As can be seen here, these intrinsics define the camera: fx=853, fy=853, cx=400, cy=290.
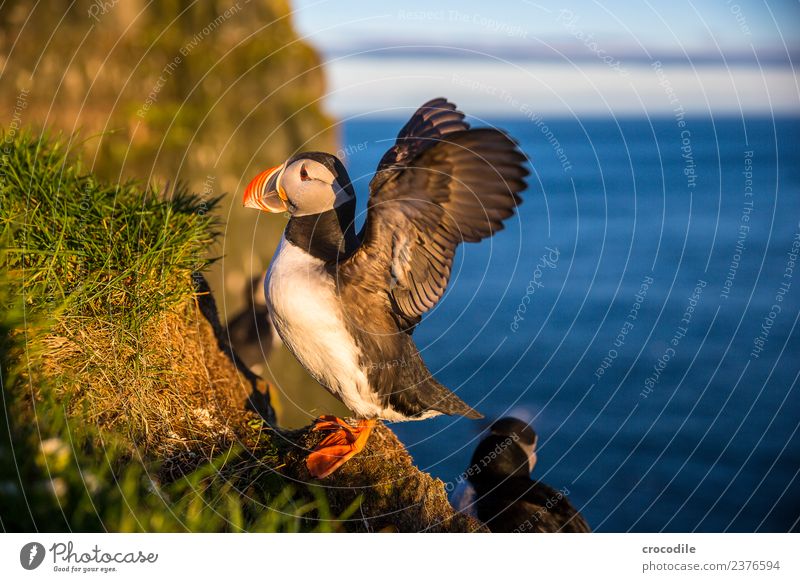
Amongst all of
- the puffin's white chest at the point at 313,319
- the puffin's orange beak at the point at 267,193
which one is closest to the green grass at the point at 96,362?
the puffin's white chest at the point at 313,319

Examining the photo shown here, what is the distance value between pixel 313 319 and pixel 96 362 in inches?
39.1

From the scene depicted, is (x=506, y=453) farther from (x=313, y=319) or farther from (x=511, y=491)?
(x=313, y=319)

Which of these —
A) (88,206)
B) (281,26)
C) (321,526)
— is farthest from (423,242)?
(281,26)

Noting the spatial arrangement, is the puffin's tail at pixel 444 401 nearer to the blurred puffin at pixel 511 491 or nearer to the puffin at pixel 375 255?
the puffin at pixel 375 255

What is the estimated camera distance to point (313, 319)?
312cm

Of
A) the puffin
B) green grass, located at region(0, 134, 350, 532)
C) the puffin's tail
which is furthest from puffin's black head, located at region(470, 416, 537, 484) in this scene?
green grass, located at region(0, 134, 350, 532)

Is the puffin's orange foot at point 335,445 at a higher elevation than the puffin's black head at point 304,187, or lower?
lower

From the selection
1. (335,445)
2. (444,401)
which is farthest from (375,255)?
(335,445)

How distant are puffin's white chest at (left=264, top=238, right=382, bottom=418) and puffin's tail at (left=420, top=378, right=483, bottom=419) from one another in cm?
27

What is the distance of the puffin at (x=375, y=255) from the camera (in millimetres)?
2883

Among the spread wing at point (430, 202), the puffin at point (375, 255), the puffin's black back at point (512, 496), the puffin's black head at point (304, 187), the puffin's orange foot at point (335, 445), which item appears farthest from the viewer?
the puffin's black back at point (512, 496)

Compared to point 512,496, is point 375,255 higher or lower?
higher

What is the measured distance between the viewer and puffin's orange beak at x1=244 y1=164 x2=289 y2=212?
315 centimetres
